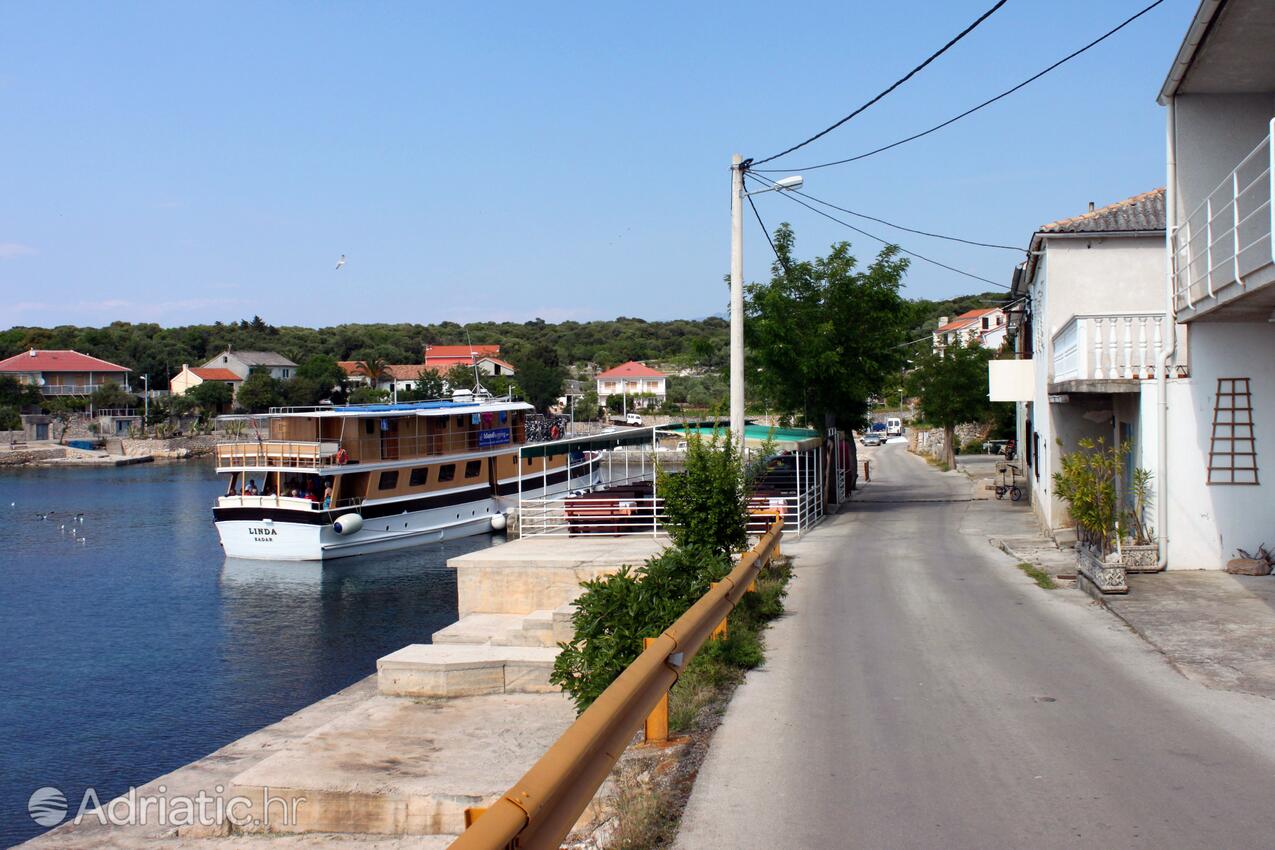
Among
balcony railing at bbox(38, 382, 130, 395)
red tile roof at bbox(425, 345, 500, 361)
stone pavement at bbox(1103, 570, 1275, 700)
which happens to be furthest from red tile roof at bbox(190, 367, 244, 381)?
stone pavement at bbox(1103, 570, 1275, 700)

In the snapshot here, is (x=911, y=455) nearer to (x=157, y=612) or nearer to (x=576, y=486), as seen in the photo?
(x=576, y=486)

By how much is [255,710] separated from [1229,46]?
18536mm

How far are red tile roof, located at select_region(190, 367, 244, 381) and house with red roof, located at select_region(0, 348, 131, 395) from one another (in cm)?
790

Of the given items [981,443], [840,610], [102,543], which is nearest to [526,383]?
[981,443]

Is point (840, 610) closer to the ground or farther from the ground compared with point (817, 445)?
closer to the ground

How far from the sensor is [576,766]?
13.4 feet

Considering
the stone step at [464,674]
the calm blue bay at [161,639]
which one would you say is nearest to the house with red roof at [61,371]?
the calm blue bay at [161,639]

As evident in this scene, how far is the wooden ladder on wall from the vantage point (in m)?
12.8

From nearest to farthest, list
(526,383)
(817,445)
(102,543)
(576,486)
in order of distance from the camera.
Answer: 1. (817,445)
2. (102,543)
3. (576,486)
4. (526,383)

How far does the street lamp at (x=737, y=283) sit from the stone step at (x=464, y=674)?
9285 millimetres

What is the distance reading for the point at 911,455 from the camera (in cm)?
7062

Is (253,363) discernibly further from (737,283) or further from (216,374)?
(737,283)

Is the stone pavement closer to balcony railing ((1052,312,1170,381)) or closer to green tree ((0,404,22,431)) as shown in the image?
balcony railing ((1052,312,1170,381))

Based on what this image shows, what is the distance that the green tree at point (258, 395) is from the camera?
110 m
